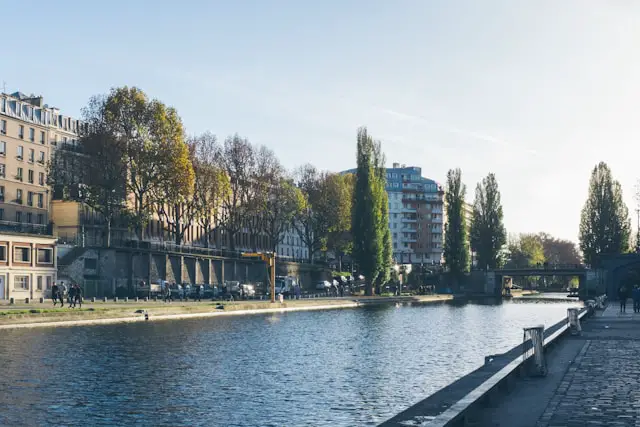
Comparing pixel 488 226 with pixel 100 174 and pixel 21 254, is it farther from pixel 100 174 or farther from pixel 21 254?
pixel 21 254

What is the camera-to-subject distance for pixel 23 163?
107m

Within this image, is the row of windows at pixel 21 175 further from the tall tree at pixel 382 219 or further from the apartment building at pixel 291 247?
the apartment building at pixel 291 247

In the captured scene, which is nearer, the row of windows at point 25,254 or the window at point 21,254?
the row of windows at point 25,254

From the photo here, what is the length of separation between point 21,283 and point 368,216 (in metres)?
46.3

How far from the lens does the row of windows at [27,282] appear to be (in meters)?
82.1

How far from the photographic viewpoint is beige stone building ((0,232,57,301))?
3174 inches

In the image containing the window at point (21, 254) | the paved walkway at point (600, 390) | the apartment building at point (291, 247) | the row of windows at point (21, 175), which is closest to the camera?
the paved walkway at point (600, 390)

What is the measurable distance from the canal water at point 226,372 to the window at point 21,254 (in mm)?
32549

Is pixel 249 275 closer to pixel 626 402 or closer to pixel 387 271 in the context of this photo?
pixel 387 271

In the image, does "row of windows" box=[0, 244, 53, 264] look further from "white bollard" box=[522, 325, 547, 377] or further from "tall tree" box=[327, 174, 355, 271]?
"white bollard" box=[522, 325, 547, 377]

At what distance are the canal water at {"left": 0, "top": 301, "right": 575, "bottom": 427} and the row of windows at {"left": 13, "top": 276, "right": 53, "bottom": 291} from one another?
31.9m

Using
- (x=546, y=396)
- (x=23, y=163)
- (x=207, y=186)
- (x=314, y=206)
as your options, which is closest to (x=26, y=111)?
(x=23, y=163)

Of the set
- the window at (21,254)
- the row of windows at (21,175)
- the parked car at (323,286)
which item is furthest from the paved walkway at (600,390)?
the parked car at (323,286)

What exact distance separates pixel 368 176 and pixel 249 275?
2418 centimetres
